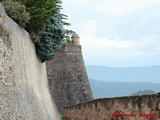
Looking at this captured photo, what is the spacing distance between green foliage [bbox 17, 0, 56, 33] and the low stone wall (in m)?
6.31

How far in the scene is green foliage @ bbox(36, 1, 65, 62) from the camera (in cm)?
1664

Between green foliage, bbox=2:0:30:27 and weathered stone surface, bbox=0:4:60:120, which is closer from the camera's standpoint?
weathered stone surface, bbox=0:4:60:120

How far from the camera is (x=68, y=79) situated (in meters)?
21.5

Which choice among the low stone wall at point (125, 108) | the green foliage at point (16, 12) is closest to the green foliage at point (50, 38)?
the green foliage at point (16, 12)

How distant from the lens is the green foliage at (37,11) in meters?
14.3

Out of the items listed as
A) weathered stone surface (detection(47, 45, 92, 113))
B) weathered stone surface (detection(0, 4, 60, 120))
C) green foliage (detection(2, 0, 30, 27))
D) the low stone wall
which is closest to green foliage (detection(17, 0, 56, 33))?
green foliage (detection(2, 0, 30, 27))

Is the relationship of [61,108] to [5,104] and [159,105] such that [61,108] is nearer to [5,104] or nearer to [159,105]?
[5,104]

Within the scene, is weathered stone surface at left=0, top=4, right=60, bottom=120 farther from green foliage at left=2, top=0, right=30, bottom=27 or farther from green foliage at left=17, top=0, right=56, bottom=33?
green foliage at left=17, top=0, right=56, bottom=33

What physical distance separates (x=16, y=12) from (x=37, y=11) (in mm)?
1955

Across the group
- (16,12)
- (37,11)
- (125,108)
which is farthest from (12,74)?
(37,11)

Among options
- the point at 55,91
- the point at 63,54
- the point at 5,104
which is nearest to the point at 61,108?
the point at 55,91

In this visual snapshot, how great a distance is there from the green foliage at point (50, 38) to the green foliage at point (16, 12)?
12.0 feet

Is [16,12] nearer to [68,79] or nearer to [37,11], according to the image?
[37,11]

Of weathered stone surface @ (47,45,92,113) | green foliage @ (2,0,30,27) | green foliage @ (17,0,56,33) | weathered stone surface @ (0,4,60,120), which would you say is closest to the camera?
weathered stone surface @ (0,4,60,120)
